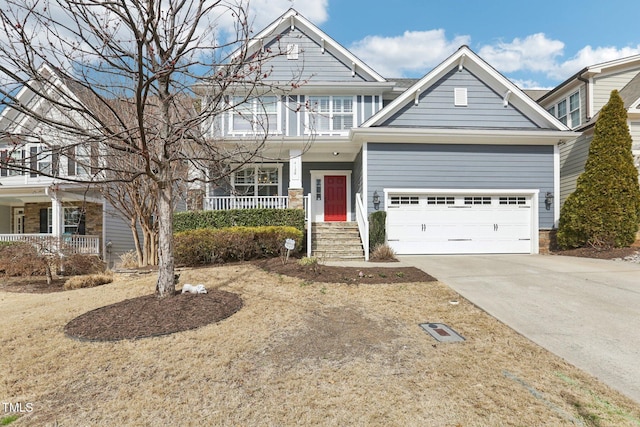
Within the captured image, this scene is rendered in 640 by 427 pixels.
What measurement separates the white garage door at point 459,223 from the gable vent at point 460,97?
322 centimetres

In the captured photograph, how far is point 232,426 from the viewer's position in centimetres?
231

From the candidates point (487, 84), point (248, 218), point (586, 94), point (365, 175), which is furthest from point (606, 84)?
point (248, 218)

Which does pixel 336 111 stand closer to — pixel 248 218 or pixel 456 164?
pixel 456 164

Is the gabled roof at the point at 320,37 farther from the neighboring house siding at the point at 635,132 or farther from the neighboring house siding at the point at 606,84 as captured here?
the neighboring house siding at the point at 635,132

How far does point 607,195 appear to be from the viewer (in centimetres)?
999

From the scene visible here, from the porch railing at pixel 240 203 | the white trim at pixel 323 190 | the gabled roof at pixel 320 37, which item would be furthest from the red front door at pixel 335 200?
the gabled roof at pixel 320 37

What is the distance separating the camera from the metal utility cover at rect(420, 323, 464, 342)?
152 inches

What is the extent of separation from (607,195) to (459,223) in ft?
14.2

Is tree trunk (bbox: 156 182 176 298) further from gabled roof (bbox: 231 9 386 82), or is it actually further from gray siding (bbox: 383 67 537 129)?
gabled roof (bbox: 231 9 386 82)

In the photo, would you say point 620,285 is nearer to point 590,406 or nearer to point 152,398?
point 590,406

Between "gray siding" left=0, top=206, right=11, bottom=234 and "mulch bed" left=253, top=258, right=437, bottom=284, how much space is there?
1622cm

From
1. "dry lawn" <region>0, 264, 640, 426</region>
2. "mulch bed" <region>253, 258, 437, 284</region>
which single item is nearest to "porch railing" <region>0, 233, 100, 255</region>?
"dry lawn" <region>0, 264, 640, 426</region>

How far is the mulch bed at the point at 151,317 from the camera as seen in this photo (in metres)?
4.09

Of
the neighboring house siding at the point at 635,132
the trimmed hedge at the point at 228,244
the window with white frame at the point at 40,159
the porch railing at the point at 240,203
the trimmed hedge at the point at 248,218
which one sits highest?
the neighboring house siding at the point at 635,132
